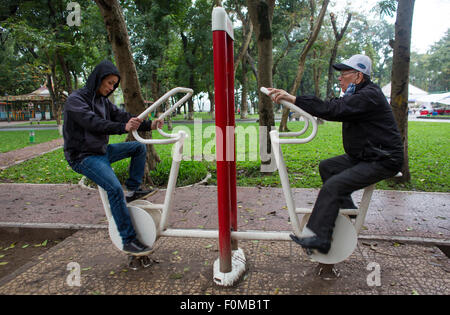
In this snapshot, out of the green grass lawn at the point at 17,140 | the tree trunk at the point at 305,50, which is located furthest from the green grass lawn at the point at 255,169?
the green grass lawn at the point at 17,140

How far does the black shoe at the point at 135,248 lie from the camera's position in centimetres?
275

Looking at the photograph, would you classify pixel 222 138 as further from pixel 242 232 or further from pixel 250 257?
pixel 250 257

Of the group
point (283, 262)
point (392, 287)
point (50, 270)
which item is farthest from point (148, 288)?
point (392, 287)

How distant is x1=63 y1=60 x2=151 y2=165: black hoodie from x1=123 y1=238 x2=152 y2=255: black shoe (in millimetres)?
810

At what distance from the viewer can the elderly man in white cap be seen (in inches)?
93.5

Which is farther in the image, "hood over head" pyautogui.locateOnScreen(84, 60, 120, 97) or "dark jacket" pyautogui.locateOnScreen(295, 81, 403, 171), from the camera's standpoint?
"hood over head" pyautogui.locateOnScreen(84, 60, 120, 97)

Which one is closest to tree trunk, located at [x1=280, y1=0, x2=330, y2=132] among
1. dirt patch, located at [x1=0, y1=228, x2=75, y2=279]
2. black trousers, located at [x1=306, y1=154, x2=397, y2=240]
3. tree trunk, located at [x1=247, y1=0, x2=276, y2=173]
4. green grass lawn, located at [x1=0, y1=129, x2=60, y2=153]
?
tree trunk, located at [x1=247, y1=0, x2=276, y2=173]

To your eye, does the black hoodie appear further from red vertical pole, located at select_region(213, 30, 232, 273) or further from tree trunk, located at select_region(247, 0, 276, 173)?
tree trunk, located at select_region(247, 0, 276, 173)

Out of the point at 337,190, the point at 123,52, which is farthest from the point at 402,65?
the point at 123,52

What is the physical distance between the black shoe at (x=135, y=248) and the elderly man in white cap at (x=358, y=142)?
1.23 meters

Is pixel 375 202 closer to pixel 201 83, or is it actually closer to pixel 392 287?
pixel 392 287

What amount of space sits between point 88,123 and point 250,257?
1886mm

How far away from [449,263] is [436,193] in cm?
263
